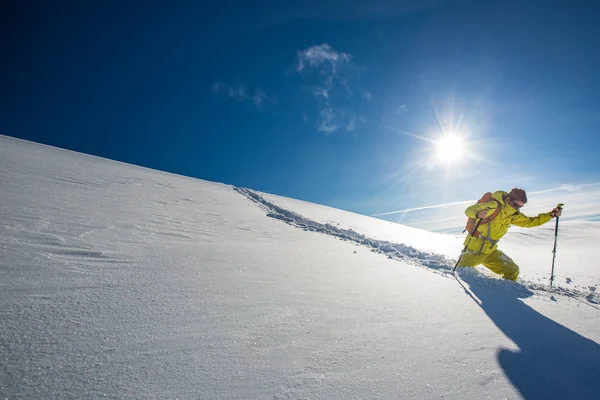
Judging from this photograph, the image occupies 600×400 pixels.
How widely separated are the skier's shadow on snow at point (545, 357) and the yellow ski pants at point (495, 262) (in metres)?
2.85

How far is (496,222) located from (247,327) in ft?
18.8

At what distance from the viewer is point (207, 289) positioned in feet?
8.00

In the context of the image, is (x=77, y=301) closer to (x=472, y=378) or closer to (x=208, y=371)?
(x=208, y=371)

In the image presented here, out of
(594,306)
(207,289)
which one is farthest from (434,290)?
(207,289)

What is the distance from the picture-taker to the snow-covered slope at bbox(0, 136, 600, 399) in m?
1.32

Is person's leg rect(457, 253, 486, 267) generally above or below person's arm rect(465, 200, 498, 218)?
below

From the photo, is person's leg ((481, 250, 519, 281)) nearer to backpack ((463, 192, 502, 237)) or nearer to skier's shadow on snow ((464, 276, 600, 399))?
backpack ((463, 192, 502, 237))

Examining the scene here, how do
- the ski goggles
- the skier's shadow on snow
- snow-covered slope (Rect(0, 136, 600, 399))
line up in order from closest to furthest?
snow-covered slope (Rect(0, 136, 600, 399)) → the skier's shadow on snow → the ski goggles

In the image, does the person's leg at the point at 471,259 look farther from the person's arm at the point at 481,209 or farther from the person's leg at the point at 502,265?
the person's arm at the point at 481,209

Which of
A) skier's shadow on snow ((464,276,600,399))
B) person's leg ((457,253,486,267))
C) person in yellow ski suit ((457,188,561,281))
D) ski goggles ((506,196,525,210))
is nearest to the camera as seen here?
skier's shadow on snow ((464,276,600,399))

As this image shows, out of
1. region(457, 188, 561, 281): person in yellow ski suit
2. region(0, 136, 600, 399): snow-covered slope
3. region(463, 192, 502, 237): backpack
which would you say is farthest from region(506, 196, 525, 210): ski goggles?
region(0, 136, 600, 399): snow-covered slope

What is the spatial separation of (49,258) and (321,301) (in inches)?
97.5

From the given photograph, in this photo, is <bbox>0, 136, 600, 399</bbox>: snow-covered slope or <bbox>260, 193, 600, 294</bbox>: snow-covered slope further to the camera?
<bbox>260, 193, 600, 294</bbox>: snow-covered slope

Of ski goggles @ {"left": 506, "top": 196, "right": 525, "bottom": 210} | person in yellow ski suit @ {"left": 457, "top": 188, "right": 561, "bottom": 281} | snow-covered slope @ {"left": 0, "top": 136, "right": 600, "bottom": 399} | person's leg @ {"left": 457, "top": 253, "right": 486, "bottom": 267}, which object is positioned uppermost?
ski goggles @ {"left": 506, "top": 196, "right": 525, "bottom": 210}
